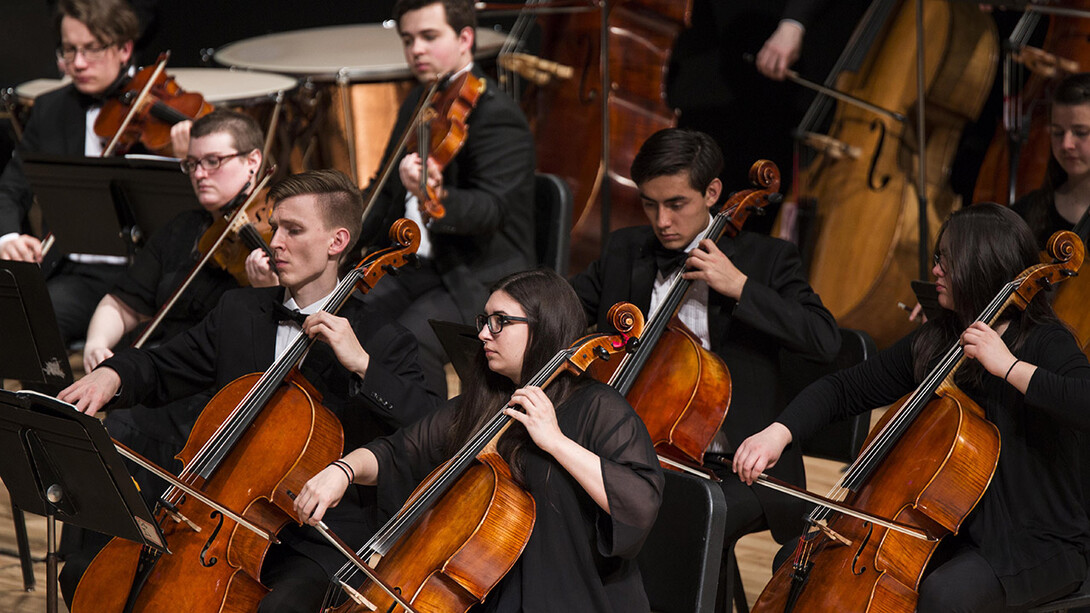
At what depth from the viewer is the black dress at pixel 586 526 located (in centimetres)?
191

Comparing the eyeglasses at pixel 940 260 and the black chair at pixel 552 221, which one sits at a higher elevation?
the eyeglasses at pixel 940 260

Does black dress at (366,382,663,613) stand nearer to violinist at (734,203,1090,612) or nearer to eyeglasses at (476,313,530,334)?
eyeglasses at (476,313,530,334)

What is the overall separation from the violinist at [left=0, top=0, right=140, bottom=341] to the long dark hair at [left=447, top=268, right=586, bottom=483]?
5.64 feet

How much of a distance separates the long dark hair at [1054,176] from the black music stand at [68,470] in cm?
190

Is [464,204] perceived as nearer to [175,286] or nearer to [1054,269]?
[175,286]

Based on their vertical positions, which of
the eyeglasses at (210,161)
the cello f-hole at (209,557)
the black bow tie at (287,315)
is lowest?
the cello f-hole at (209,557)

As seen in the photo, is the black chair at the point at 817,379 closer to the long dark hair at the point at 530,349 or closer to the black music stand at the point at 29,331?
the long dark hair at the point at 530,349

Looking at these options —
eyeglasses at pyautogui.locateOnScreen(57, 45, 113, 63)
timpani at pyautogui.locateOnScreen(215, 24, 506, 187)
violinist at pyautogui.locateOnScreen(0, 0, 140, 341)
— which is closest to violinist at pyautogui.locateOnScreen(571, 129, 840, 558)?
violinist at pyautogui.locateOnScreen(0, 0, 140, 341)

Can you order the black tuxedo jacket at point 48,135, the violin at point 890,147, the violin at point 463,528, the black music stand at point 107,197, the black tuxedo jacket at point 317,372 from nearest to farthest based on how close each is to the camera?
the violin at point 463,528 → the black tuxedo jacket at point 317,372 → the black music stand at point 107,197 → the black tuxedo jacket at point 48,135 → the violin at point 890,147

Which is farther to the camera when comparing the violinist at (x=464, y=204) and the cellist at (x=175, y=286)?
the violinist at (x=464, y=204)

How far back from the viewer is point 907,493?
6.69 feet

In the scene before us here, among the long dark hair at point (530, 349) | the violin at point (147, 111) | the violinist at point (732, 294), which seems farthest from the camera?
the violin at point (147, 111)

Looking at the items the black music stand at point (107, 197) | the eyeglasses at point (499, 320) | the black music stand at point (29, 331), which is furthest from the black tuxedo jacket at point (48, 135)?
the eyeglasses at point (499, 320)

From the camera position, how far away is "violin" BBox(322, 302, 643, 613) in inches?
73.5
